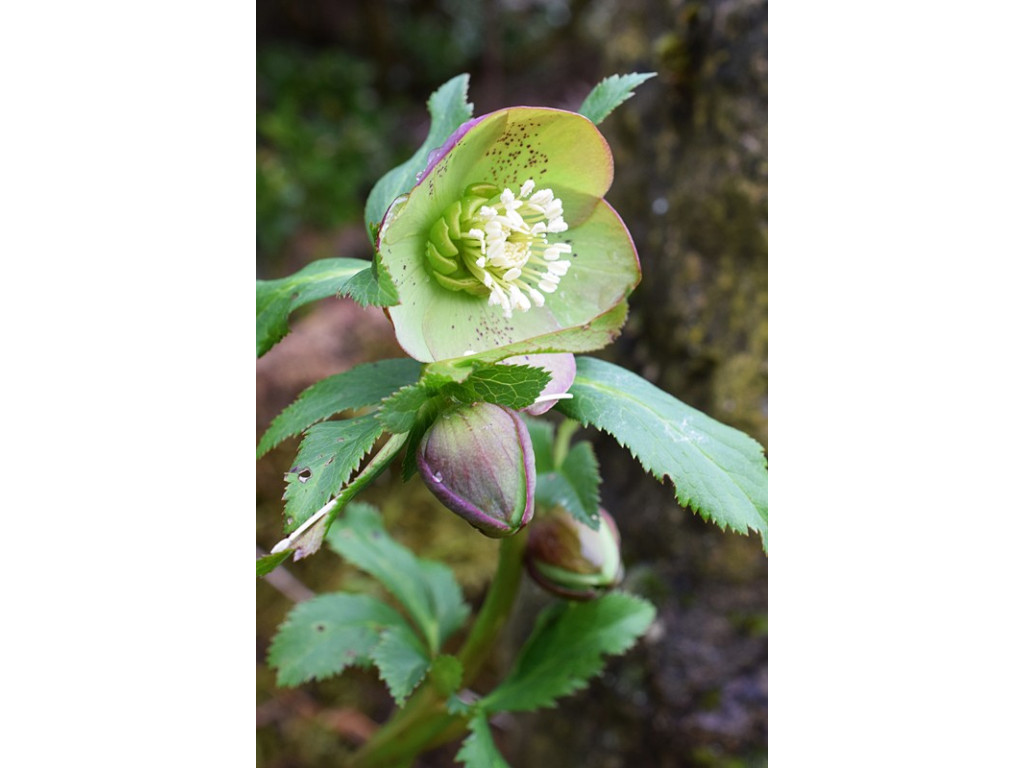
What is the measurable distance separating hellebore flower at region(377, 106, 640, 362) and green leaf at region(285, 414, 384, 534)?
0.07 meters

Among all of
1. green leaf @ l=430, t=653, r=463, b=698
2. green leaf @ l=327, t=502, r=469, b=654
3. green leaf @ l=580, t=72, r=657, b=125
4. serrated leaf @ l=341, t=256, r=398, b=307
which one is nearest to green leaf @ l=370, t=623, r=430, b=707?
green leaf @ l=430, t=653, r=463, b=698

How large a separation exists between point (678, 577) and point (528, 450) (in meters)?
0.56

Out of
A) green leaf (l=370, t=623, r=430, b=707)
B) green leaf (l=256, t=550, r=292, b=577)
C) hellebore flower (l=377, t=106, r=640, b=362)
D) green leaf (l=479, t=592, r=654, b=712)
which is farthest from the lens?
green leaf (l=479, t=592, r=654, b=712)

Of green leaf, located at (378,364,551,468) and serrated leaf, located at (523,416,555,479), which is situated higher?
green leaf, located at (378,364,551,468)

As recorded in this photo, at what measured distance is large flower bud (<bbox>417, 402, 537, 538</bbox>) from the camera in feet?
1.71

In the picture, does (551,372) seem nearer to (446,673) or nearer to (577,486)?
(577,486)

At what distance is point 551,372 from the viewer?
59cm

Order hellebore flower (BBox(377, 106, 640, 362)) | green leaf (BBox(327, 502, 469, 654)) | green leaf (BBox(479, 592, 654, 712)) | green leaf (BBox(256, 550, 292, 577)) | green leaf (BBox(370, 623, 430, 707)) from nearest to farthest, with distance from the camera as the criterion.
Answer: green leaf (BBox(256, 550, 292, 577)), hellebore flower (BBox(377, 106, 640, 362)), green leaf (BBox(370, 623, 430, 707)), green leaf (BBox(479, 592, 654, 712)), green leaf (BBox(327, 502, 469, 654))

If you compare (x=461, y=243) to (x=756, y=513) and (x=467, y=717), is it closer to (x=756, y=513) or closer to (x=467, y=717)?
(x=756, y=513)

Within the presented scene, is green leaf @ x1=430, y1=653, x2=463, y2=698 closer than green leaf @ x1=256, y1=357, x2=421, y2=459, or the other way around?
green leaf @ x1=256, y1=357, x2=421, y2=459

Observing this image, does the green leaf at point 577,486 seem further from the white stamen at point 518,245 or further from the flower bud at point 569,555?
the white stamen at point 518,245

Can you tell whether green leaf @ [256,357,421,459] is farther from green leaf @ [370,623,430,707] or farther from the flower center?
green leaf @ [370,623,430,707]

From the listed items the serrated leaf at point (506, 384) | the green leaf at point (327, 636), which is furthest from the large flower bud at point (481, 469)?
the green leaf at point (327, 636)

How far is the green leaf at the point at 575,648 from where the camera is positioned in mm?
810
